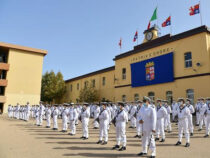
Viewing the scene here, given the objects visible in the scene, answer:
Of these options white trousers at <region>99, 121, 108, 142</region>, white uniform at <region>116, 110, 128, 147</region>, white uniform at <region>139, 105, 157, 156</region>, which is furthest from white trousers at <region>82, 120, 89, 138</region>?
white uniform at <region>139, 105, 157, 156</region>

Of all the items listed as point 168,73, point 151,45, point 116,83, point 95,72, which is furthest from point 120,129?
point 95,72

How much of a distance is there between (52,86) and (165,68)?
2958 cm

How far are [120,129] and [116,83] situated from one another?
22271 mm

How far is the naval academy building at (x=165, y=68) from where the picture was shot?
18.6 metres

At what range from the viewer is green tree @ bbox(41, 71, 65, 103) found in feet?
141

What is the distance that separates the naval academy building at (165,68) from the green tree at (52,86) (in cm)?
1710

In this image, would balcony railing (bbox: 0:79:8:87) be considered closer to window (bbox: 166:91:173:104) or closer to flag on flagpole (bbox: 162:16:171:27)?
window (bbox: 166:91:173:104)

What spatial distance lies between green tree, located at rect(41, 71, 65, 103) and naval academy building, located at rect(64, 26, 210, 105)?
17100mm

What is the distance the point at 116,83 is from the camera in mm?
30125

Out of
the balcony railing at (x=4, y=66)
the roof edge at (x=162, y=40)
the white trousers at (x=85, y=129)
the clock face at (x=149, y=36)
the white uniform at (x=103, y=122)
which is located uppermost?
the clock face at (x=149, y=36)

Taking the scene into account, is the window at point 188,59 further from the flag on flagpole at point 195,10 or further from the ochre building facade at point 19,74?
the ochre building facade at point 19,74

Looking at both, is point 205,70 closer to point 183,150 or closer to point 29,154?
point 183,150

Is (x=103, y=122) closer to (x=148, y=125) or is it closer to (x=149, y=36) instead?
(x=148, y=125)

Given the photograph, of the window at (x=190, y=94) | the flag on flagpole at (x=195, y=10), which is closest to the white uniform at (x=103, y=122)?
the window at (x=190, y=94)
